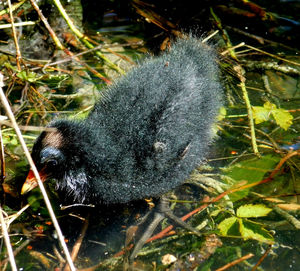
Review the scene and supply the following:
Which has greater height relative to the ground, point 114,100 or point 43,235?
point 114,100

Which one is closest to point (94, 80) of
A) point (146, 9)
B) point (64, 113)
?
point (64, 113)

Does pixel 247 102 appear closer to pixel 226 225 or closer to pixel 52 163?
pixel 226 225

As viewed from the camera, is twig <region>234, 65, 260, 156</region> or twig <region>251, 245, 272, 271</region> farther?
twig <region>234, 65, 260, 156</region>

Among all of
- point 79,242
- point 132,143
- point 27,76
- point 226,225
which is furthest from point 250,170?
point 27,76

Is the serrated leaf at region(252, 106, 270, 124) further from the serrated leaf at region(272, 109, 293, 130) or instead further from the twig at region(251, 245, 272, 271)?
the twig at region(251, 245, 272, 271)

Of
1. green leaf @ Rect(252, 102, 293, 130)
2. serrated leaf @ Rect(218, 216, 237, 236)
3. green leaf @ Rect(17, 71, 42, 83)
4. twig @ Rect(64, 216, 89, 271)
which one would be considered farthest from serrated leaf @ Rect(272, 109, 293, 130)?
green leaf @ Rect(17, 71, 42, 83)

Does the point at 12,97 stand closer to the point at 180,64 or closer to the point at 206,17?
the point at 180,64

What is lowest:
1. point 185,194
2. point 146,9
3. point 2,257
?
point 185,194
